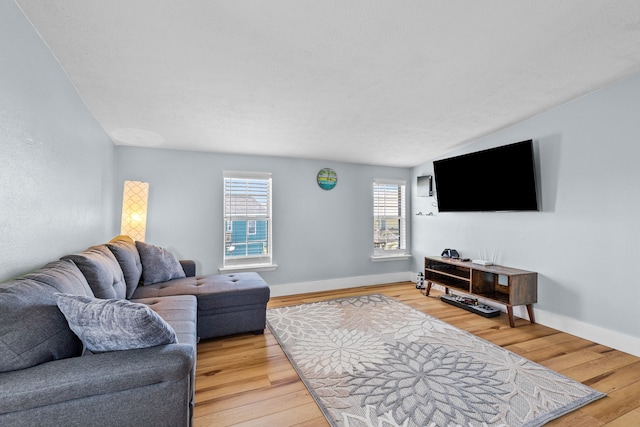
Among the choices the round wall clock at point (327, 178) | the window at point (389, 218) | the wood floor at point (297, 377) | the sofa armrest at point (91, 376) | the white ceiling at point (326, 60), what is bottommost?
the wood floor at point (297, 377)

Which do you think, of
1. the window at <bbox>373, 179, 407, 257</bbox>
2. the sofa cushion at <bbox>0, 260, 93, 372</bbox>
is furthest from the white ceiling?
the window at <bbox>373, 179, 407, 257</bbox>

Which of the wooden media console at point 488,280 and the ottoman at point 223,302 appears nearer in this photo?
the ottoman at point 223,302

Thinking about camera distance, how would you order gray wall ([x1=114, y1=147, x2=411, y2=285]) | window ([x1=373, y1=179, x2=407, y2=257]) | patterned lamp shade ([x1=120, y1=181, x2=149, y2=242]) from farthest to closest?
window ([x1=373, y1=179, x2=407, y2=257]) → gray wall ([x1=114, y1=147, x2=411, y2=285]) → patterned lamp shade ([x1=120, y1=181, x2=149, y2=242])

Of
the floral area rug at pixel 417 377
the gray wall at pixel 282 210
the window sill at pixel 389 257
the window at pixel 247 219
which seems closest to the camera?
the floral area rug at pixel 417 377

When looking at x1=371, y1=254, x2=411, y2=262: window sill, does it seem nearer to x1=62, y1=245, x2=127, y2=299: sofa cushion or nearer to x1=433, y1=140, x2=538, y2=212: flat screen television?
x1=433, y1=140, x2=538, y2=212: flat screen television

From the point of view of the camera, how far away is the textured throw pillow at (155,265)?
287cm

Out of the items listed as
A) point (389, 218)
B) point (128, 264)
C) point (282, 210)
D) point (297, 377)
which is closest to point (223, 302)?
point (128, 264)

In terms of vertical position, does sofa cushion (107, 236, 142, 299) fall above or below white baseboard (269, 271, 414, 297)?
above

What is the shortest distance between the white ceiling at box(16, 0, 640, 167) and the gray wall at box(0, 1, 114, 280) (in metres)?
0.18

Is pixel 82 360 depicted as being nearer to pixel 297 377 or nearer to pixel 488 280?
pixel 297 377

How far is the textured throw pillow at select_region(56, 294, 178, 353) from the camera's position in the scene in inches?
45.8

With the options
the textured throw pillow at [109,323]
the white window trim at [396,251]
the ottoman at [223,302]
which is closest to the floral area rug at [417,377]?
the ottoman at [223,302]

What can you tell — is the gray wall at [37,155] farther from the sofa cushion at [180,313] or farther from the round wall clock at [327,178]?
the round wall clock at [327,178]

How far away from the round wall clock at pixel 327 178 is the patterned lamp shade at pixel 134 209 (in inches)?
94.6
